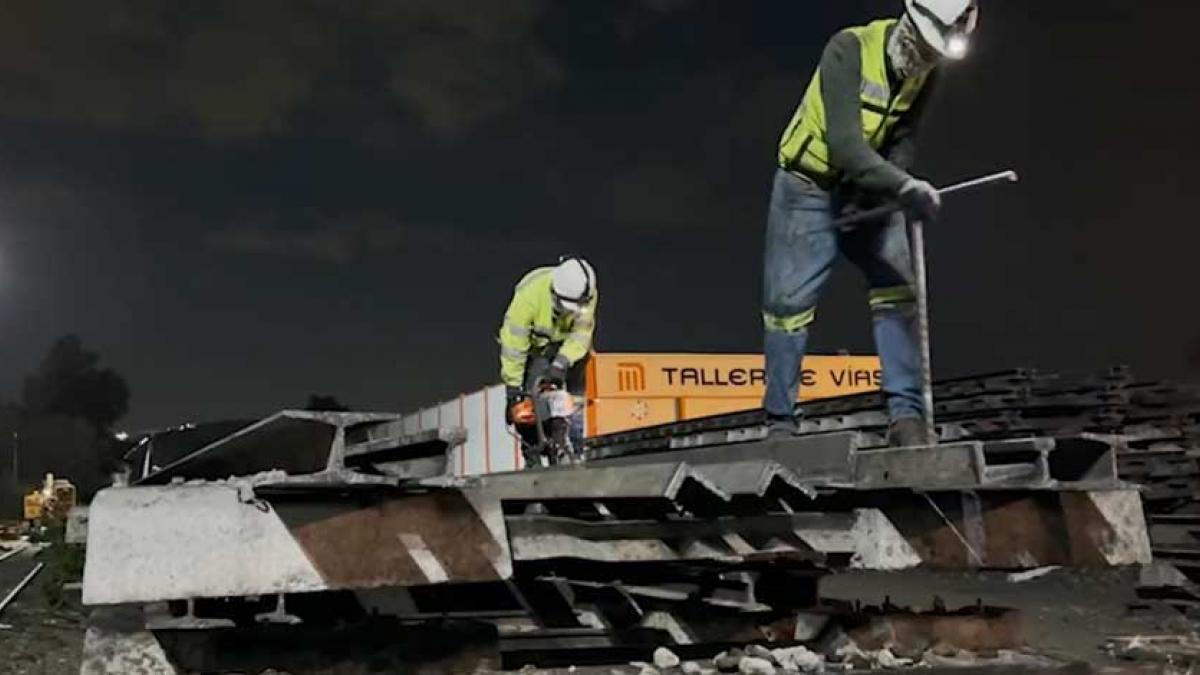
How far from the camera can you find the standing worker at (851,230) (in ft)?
16.0

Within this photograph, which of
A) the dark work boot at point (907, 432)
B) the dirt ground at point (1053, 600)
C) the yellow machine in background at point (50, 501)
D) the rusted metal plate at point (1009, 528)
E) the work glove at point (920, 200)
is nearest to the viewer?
the rusted metal plate at point (1009, 528)

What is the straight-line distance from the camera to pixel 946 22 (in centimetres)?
461

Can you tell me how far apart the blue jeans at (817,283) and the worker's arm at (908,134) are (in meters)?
0.24

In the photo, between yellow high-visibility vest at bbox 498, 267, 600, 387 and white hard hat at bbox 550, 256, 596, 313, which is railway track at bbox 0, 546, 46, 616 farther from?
white hard hat at bbox 550, 256, 596, 313

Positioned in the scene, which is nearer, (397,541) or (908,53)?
(397,541)

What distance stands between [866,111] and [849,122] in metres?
0.26

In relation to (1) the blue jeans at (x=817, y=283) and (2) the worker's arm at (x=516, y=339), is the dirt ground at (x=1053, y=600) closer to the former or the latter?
(1) the blue jeans at (x=817, y=283)

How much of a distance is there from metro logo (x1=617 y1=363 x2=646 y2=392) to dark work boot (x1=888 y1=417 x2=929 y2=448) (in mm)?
15646

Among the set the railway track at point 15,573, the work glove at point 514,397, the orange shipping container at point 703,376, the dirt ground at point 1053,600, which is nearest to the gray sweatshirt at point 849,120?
the dirt ground at point 1053,600

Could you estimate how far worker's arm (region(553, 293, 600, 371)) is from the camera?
322 inches

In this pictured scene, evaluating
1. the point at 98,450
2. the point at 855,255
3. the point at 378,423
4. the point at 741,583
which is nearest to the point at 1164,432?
the point at 855,255

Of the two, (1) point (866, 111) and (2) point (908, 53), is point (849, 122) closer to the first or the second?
(1) point (866, 111)

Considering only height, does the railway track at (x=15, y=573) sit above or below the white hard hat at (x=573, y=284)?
below

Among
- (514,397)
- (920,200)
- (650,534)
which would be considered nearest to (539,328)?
(514,397)
